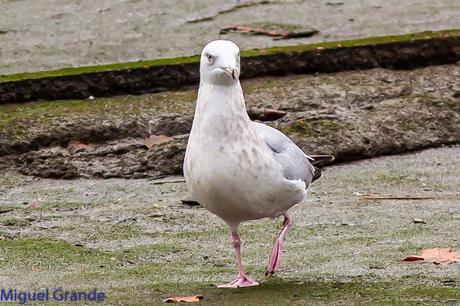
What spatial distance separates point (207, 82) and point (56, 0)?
6830mm

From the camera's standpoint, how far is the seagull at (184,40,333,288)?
4867 mm

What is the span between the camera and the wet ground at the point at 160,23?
9.77 meters

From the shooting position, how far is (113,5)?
1123 centimetres

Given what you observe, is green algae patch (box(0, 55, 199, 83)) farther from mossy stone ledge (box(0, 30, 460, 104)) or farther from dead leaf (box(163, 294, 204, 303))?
dead leaf (box(163, 294, 204, 303))

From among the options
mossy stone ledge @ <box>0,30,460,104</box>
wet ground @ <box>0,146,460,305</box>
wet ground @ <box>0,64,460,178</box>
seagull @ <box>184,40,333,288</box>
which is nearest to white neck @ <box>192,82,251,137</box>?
seagull @ <box>184,40,333,288</box>

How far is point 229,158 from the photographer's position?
488 centimetres

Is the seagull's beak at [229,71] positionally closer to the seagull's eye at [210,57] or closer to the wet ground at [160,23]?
the seagull's eye at [210,57]

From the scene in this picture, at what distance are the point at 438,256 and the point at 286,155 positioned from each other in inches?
33.1

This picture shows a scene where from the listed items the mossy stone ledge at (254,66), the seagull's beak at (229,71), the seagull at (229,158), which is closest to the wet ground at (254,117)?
the mossy stone ledge at (254,66)

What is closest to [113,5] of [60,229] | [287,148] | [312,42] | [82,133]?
[312,42]

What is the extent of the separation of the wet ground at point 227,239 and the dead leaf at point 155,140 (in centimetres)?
34

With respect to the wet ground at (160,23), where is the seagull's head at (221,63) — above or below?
above

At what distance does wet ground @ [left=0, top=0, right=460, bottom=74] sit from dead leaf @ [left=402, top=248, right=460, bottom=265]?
4448 millimetres

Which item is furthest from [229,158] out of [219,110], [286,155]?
[286,155]
